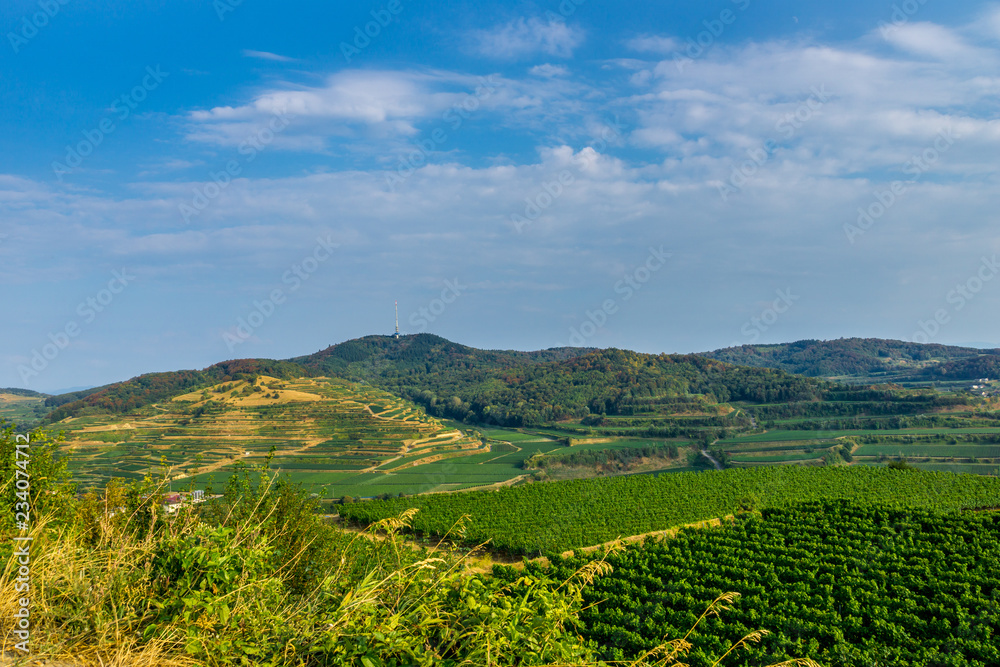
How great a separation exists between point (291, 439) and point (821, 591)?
210ft

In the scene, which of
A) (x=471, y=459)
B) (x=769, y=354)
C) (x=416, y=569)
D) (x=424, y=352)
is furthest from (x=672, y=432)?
(x=769, y=354)

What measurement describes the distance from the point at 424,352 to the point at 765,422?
11146 centimetres

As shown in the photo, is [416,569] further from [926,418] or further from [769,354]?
[769,354]

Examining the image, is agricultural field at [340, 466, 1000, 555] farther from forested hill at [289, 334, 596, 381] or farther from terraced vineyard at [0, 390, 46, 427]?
forested hill at [289, 334, 596, 381]

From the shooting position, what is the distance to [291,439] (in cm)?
6725

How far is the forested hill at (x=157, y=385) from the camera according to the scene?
256 feet

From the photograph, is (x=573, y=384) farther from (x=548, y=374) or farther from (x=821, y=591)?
(x=821, y=591)

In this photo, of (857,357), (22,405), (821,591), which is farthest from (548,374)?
(821,591)

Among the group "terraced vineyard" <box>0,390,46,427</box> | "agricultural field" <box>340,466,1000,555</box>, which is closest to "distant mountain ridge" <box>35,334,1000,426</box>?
"terraced vineyard" <box>0,390,46,427</box>

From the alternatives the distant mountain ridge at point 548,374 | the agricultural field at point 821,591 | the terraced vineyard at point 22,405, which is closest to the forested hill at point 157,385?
the distant mountain ridge at point 548,374

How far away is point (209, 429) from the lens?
6731cm

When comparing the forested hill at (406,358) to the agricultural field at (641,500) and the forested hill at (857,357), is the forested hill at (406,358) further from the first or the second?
the agricultural field at (641,500)

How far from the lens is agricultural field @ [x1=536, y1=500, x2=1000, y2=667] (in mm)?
10648

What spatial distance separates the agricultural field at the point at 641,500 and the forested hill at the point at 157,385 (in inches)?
2523
